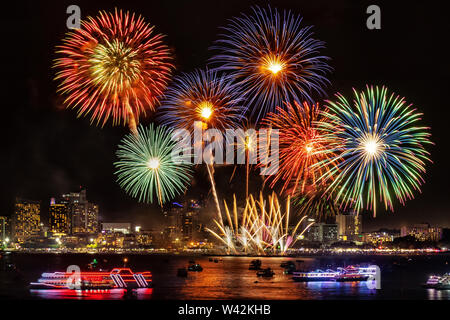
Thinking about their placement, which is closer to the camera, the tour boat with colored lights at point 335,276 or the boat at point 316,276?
the boat at point 316,276

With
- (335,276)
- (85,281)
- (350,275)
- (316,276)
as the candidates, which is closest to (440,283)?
(350,275)

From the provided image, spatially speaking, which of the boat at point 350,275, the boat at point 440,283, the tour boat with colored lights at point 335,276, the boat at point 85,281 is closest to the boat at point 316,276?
the tour boat with colored lights at point 335,276

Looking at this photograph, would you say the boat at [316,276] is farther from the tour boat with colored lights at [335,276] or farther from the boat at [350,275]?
the boat at [350,275]

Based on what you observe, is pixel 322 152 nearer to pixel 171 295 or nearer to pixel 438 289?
pixel 171 295

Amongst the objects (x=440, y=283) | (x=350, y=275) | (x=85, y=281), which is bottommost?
(x=440, y=283)

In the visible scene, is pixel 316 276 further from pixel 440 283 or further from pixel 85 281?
pixel 85 281

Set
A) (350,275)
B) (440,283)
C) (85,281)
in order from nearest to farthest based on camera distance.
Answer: (85,281), (440,283), (350,275)

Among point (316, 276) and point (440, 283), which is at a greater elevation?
point (316, 276)

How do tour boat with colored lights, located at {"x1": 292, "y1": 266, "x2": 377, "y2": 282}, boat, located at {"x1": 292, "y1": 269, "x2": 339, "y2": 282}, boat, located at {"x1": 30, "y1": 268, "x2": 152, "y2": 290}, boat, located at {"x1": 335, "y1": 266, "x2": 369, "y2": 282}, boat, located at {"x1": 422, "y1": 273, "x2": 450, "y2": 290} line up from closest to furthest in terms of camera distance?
boat, located at {"x1": 30, "y1": 268, "x2": 152, "y2": 290}, boat, located at {"x1": 422, "y1": 273, "x2": 450, "y2": 290}, boat, located at {"x1": 292, "y1": 269, "x2": 339, "y2": 282}, tour boat with colored lights, located at {"x1": 292, "y1": 266, "x2": 377, "y2": 282}, boat, located at {"x1": 335, "y1": 266, "x2": 369, "y2": 282}

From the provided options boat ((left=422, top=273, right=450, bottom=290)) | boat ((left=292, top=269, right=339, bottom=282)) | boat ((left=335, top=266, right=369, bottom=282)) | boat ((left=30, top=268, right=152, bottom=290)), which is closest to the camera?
boat ((left=30, top=268, right=152, bottom=290))

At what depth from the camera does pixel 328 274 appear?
269ft

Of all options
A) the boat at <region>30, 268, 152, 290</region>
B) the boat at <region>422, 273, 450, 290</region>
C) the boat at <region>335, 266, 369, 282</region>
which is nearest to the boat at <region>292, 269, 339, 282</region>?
the boat at <region>335, 266, 369, 282</region>

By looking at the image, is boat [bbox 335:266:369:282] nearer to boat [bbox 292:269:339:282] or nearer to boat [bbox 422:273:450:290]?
boat [bbox 292:269:339:282]

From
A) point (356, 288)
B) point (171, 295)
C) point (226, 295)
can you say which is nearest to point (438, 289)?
point (356, 288)
